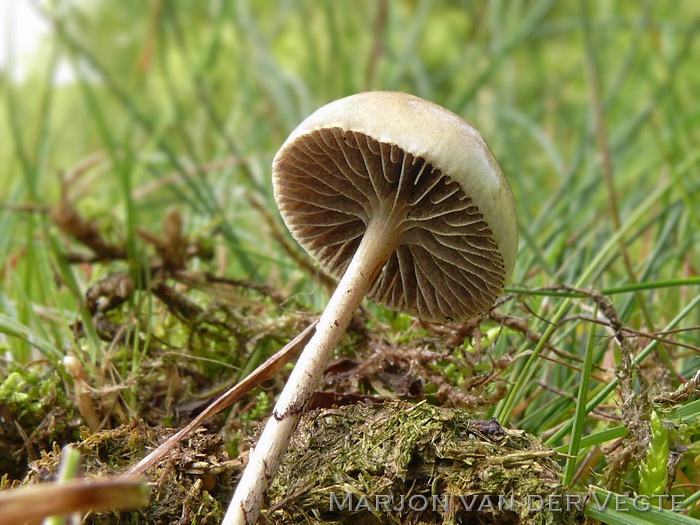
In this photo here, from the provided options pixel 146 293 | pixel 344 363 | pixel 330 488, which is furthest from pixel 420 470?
pixel 146 293

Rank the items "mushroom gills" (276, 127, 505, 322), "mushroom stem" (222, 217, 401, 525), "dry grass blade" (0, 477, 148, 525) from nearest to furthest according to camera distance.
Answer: "dry grass blade" (0, 477, 148, 525) → "mushroom stem" (222, 217, 401, 525) → "mushroom gills" (276, 127, 505, 322)

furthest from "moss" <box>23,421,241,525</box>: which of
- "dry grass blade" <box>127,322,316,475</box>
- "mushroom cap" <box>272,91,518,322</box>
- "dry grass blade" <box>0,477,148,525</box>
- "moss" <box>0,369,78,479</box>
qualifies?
"mushroom cap" <box>272,91,518,322</box>

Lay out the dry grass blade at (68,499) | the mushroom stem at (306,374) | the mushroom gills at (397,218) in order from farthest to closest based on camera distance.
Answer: the mushroom gills at (397,218)
the mushroom stem at (306,374)
the dry grass blade at (68,499)

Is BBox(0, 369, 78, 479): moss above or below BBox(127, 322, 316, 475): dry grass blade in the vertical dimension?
below

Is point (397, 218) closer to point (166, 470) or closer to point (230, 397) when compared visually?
point (230, 397)

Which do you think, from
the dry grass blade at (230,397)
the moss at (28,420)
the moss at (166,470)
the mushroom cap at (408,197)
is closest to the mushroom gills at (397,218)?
the mushroom cap at (408,197)

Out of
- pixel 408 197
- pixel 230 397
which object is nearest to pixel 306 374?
pixel 230 397

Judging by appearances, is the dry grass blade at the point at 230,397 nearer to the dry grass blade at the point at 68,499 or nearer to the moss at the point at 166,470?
the moss at the point at 166,470

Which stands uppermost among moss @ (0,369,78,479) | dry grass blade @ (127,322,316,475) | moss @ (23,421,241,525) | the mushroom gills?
the mushroom gills

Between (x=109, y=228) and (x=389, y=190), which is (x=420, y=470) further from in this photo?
(x=109, y=228)

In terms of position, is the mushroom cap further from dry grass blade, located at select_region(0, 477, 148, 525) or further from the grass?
dry grass blade, located at select_region(0, 477, 148, 525)
